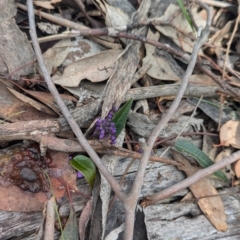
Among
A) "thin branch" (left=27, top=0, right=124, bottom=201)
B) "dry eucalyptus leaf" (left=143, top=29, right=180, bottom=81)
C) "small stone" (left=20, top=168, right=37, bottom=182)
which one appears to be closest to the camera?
"thin branch" (left=27, top=0, right=124, bottom=201)

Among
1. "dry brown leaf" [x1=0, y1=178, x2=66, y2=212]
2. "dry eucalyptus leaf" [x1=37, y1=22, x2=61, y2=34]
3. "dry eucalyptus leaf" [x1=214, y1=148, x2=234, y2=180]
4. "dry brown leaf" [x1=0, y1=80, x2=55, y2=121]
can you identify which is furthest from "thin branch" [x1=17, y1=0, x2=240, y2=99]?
"dry brown leaf" [x1=0, y1=178, x2=66, y2=212]

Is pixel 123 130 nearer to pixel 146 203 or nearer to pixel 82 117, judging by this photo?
pixel 82 117

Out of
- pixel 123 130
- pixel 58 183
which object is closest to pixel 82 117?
pixel 123 130

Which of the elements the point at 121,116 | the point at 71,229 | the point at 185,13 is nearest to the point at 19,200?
the point at 71,229

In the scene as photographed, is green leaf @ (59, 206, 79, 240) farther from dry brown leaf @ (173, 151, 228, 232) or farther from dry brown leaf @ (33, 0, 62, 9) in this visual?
dry brown leaf @ (33, 0, 62, 9)

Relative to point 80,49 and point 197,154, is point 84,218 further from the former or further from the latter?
point 80,49

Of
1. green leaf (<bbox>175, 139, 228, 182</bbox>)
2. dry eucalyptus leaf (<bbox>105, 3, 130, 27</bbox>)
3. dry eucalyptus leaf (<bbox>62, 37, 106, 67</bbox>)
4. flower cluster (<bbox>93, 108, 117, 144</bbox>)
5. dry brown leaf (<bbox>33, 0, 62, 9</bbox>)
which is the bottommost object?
green leaf (<bbox>175, 139, 228, 182</bbox>)

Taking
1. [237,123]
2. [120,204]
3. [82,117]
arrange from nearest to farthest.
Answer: [120,204]
[82,117]
[237,123]
